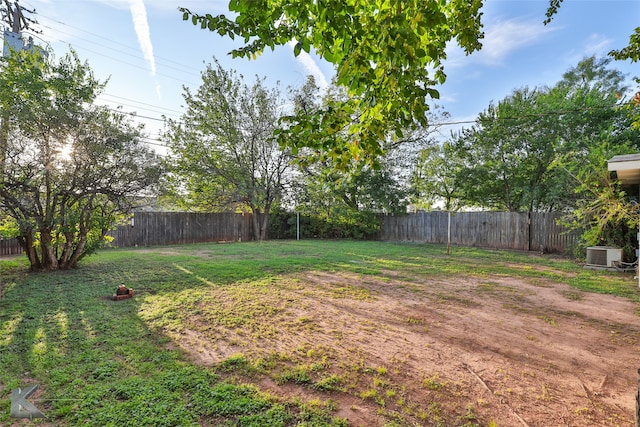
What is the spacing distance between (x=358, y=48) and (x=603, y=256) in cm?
852

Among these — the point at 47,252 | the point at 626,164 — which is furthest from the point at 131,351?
the point at 626,164

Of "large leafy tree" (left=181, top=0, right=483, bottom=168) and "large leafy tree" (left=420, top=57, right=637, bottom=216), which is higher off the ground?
"large leafy tree" (left=420, top=57, right=637, bottom=216)

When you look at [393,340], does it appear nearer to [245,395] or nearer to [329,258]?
[245,395]

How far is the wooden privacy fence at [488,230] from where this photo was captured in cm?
1005

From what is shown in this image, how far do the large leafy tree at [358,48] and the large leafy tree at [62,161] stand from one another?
494 cm

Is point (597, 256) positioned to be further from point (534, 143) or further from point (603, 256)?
point (534, 143)

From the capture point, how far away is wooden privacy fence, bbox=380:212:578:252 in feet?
33.0

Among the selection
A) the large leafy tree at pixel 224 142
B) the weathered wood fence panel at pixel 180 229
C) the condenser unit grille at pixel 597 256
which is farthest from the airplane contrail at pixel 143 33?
the condenser unit grille at pixel 597 256

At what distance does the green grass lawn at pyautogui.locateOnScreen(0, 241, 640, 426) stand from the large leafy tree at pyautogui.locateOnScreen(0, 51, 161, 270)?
823 mm

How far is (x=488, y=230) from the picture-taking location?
11664mm

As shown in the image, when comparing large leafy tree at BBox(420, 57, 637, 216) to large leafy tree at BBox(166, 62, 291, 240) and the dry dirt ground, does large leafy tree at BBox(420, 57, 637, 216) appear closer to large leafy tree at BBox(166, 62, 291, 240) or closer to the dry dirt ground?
the dry dirt ground

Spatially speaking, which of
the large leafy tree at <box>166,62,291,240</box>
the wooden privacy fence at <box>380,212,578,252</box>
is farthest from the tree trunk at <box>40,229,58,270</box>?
the wooden privacy fence at <box>380,212,578,252</box>

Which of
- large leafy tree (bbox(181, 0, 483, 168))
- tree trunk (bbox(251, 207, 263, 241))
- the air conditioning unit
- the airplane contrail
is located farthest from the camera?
tree trunk (bbox(251, 207, 263, 241))

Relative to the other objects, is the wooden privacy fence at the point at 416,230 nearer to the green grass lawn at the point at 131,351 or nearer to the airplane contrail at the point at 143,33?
the green grass lawn at the point at 131,351
